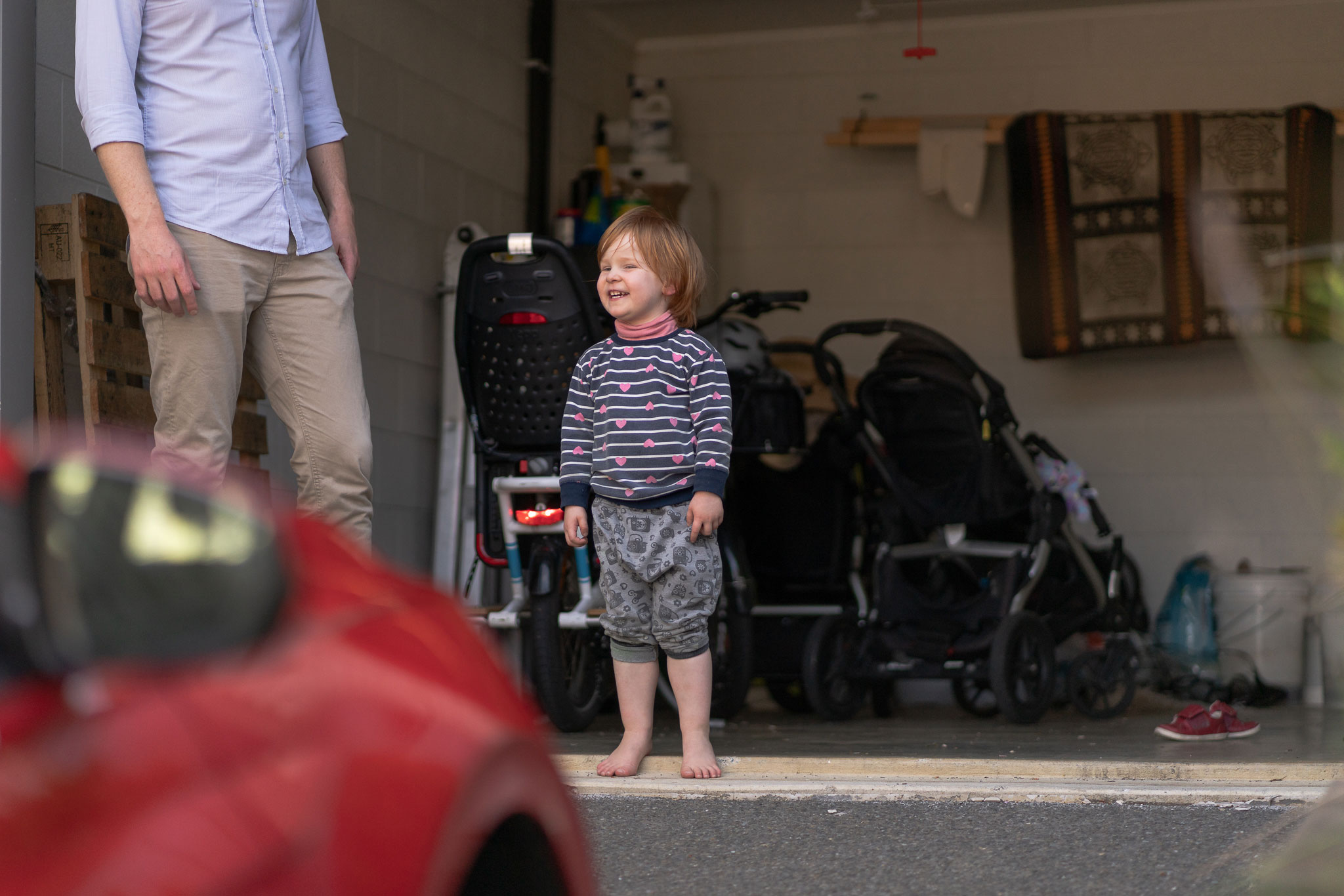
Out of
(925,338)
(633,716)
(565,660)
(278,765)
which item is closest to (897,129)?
(925,338)

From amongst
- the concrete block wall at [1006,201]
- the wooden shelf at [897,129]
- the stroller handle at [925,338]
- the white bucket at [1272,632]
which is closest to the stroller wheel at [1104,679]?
the stroller handle at [925,338]

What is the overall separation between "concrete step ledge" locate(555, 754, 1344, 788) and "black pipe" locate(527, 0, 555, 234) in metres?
3.42

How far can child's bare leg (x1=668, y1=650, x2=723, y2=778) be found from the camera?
8.84 feet

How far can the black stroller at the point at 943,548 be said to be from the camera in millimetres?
4281

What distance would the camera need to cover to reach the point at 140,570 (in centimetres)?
64

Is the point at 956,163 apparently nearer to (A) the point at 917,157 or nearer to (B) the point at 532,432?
(A) the point at 917,157

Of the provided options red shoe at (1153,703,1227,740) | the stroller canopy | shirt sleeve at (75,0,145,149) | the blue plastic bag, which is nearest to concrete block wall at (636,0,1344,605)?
the blue plastic bag

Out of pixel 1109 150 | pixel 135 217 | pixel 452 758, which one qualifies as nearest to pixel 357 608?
pixel 452 758

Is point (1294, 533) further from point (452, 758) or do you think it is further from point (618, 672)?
point (452, 758)

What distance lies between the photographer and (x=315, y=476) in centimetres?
247

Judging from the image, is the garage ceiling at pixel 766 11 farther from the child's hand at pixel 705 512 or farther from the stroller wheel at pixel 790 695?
the child's hand at pixel 705 512

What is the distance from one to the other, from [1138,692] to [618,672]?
304 centimetres

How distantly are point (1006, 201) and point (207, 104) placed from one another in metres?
4.86

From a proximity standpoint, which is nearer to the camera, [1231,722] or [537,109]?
[1231,722]
